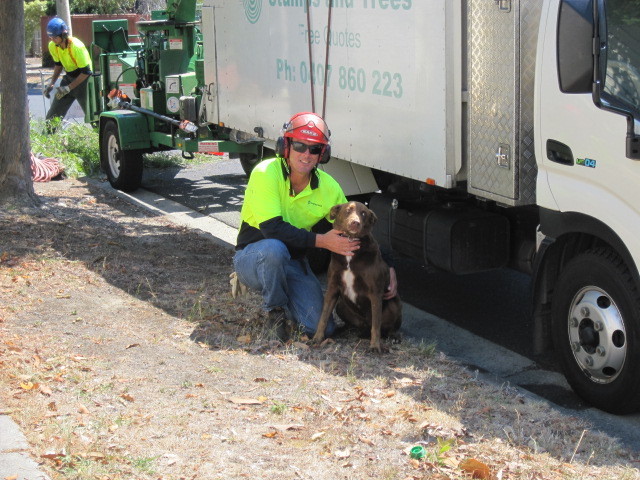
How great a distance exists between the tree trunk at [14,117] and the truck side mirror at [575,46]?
242 inches

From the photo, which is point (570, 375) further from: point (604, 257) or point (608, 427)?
point (604, 257)

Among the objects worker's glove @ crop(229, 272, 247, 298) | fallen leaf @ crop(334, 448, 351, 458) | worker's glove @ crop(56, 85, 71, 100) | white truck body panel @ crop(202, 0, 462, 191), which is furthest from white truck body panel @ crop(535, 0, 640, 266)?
worker's glove @ crop(56, 85, 71, 100)

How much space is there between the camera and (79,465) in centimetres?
381

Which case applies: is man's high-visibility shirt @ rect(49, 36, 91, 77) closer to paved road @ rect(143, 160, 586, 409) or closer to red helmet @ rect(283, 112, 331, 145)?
paved road @ rect(143, 160, 586, 409)

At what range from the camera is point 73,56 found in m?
13.4

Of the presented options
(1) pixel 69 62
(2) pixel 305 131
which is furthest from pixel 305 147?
(1) pixel 69 62

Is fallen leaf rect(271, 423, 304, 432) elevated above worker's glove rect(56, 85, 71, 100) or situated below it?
below

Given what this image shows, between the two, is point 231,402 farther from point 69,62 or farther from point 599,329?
point 69,62

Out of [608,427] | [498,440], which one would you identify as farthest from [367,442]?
[608,427]

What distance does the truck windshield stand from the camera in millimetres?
4629

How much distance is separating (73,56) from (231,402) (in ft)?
32.4

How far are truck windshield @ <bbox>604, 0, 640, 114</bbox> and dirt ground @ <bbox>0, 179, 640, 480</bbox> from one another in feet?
5.35

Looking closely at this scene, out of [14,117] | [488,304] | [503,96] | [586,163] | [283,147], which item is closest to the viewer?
[586,163]

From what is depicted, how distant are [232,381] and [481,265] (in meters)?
2.02
